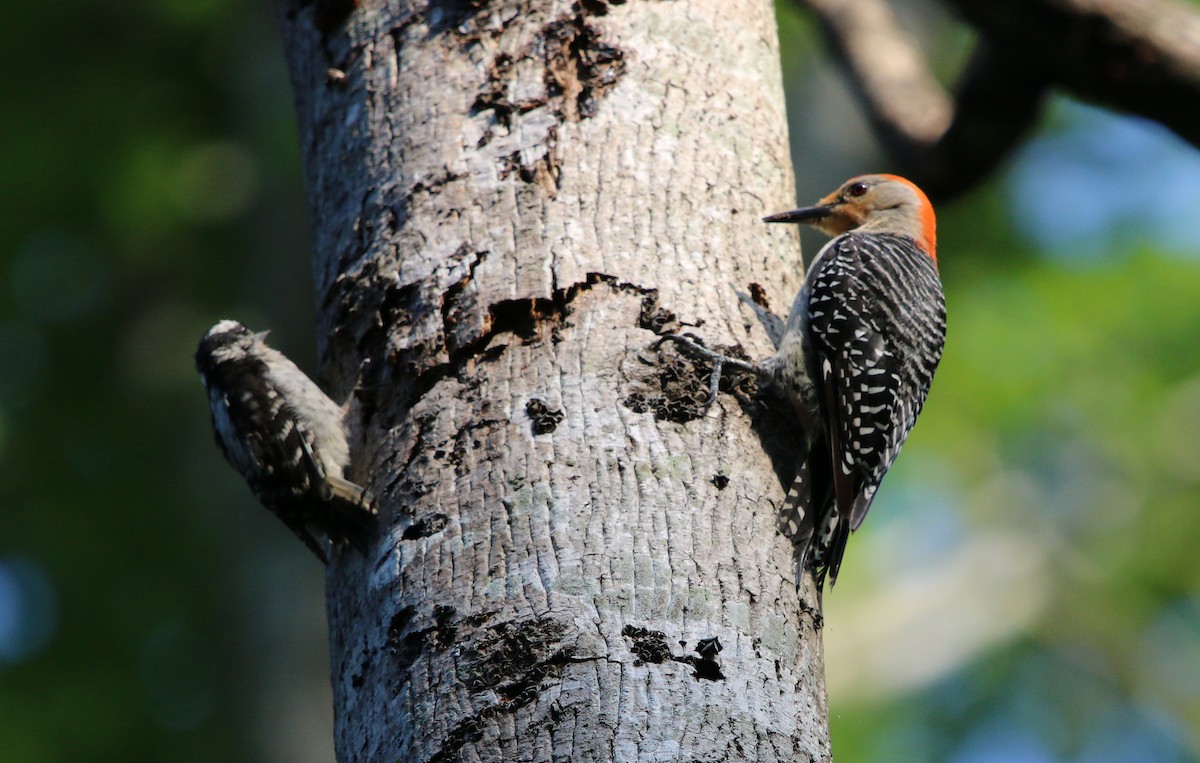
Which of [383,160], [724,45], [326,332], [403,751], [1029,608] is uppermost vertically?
[1029,608]

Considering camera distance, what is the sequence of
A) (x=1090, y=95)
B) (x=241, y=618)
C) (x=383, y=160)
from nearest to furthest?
(x=383, y=160), (x=1090, y=95), (x=241, y=618)

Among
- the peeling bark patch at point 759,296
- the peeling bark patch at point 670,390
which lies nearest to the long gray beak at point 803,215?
the peeling bark patch at point 759,296

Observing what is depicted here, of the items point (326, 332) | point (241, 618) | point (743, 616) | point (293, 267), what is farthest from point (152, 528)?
point (743, 616)

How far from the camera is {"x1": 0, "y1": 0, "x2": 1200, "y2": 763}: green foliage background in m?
7.52

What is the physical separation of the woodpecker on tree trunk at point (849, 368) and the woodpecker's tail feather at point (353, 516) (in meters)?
0.80

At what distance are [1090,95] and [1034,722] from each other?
7.22m

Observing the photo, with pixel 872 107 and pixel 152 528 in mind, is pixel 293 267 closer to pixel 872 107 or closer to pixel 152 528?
pixel 152 528

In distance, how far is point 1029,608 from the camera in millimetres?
9875

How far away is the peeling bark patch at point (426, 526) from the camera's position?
2432mm

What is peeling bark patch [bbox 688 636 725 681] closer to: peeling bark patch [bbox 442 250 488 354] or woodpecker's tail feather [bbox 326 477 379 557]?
woodpecker's tail feather [bbox 326 477 379 557]

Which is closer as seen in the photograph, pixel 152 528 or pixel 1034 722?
pixel 152 528

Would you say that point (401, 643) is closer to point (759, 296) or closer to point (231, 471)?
point (759, 296)

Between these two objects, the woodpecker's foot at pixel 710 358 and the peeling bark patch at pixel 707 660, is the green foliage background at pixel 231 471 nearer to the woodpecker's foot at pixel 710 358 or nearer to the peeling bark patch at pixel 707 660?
the woodpecker's foot at pixel 710 358

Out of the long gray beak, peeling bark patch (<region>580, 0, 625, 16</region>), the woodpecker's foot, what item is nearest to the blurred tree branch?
the long gray beak
